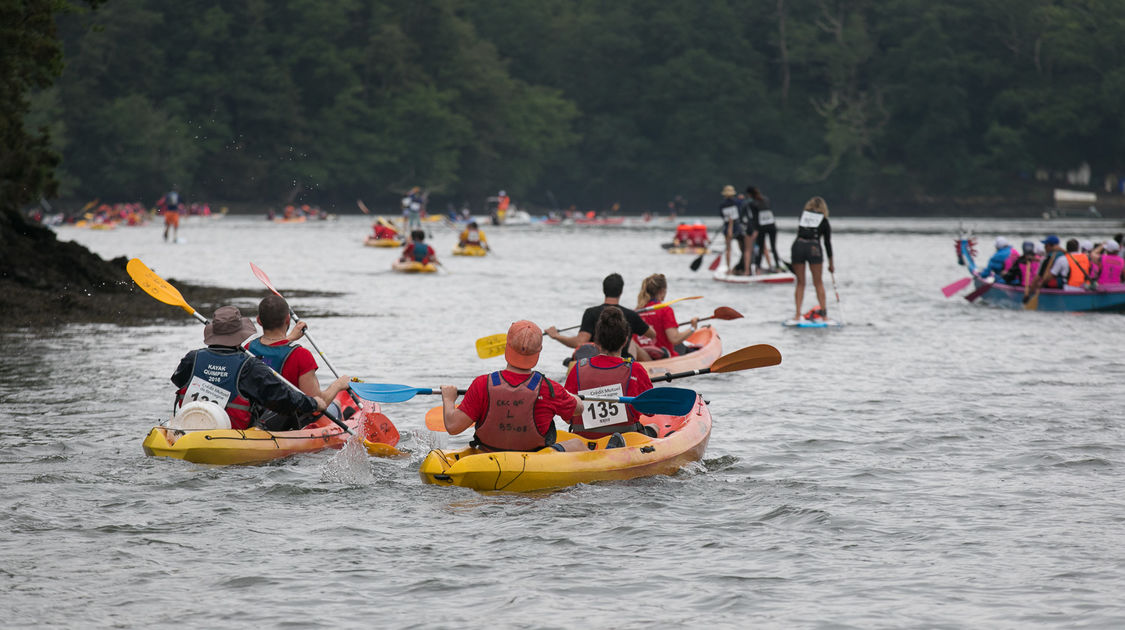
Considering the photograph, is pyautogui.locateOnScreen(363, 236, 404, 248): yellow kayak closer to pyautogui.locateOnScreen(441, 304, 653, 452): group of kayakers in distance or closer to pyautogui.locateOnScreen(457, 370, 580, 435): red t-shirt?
pyautogui.locateOnScreen(441, 304, 653, 452): group of kayakers in distance

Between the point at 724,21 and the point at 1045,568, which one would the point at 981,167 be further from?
the point at 1045,568

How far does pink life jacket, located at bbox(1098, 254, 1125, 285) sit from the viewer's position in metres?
21.0

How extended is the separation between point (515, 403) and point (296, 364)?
1.71 meters

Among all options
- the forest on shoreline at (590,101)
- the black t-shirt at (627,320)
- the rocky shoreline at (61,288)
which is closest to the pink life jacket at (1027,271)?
the black t-shirt at (627,320)

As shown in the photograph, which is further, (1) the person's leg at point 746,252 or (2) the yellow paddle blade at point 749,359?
(1) the person's leg at point 746,252

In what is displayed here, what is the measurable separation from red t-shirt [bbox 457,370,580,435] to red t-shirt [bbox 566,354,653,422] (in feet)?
1.56

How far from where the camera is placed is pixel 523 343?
816 cm

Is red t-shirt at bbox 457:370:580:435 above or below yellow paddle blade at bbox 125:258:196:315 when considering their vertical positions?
below

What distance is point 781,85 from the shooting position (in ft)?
349

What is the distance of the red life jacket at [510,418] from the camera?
8.38m

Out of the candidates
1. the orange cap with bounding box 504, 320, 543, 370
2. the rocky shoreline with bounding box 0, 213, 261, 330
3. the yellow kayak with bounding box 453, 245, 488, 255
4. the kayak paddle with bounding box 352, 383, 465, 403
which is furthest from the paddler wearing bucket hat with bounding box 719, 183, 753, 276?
the orange cap with bounding box 504, 320, 543, 370

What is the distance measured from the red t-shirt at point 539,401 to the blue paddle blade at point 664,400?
1.70 feet

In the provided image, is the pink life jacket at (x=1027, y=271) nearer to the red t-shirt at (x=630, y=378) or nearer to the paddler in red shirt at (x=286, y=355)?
the red t-shirt at (x=630, y=378)

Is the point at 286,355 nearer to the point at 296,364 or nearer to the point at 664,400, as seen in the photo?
the point at 296,364
